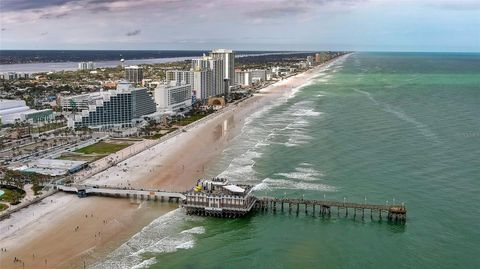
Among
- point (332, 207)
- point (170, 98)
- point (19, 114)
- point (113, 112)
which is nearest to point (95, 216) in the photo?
point (332, 207)

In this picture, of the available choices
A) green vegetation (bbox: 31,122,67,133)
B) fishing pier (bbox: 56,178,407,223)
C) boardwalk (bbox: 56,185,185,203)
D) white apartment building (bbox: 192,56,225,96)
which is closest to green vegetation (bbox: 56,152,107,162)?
boardwalk (bbox: 56,185,185,203)

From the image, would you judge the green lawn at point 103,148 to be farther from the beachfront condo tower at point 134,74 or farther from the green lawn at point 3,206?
the beachfront condo tower at point 134,74

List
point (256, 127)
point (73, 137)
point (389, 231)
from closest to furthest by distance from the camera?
point (389, 231) → point (73, 137) → point (256, 127)

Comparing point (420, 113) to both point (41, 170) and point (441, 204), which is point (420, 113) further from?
point (41, 170)

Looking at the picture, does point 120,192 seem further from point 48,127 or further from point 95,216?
point 48,127

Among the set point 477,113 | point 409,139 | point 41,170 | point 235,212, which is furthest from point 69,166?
point 477,113

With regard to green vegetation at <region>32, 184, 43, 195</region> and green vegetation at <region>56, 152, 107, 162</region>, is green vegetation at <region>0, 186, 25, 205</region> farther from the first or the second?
green vegetation at <region>56, 152, 107, 162</region>
